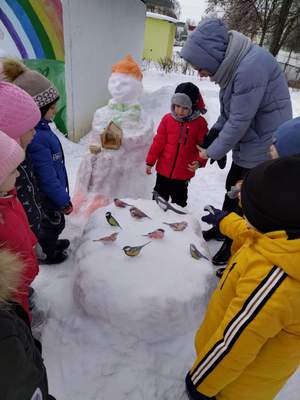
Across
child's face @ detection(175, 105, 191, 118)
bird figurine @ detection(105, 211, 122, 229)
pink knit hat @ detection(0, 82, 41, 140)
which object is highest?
pink knit hat @ detection(0, 82, 41, 140)

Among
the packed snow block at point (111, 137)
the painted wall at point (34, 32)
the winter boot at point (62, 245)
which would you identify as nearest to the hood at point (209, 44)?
the packed snow block at point (111, 137)

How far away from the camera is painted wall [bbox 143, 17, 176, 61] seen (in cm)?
1989

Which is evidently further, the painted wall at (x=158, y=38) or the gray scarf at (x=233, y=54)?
the painted wall at (x=158, y=38)

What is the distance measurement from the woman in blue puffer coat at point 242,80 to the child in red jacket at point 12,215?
1433mm

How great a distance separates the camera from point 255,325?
110 cm

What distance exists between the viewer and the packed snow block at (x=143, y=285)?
6.08 ft

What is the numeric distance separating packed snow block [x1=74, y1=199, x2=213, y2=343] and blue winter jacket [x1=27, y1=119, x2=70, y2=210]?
415 millimetres

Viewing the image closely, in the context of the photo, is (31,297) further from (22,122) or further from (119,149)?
(119,149)

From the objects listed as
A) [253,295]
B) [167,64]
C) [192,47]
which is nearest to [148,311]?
[253,295]

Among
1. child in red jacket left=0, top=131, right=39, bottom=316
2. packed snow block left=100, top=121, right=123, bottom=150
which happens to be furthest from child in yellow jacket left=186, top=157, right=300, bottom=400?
packed snow block left=100, top=121, right=123, bottom=150

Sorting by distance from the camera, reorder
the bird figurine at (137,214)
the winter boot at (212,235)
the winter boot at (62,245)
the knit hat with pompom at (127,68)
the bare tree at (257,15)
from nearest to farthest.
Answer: the bird figurine at (137,214), the winter boot at (62,245), the winter boot at (212,235), the knit hat with pompom at (127,68), the bare tree at (257,15)

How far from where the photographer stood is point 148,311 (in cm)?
184

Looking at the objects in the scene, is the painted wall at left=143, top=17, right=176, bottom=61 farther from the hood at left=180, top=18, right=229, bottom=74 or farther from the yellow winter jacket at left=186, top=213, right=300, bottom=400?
the yellow winter jacket at left=186, top=213, right=300, bottom=400

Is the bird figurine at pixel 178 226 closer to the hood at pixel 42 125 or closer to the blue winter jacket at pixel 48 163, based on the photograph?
the blue winter jacket at pixel 48 163
